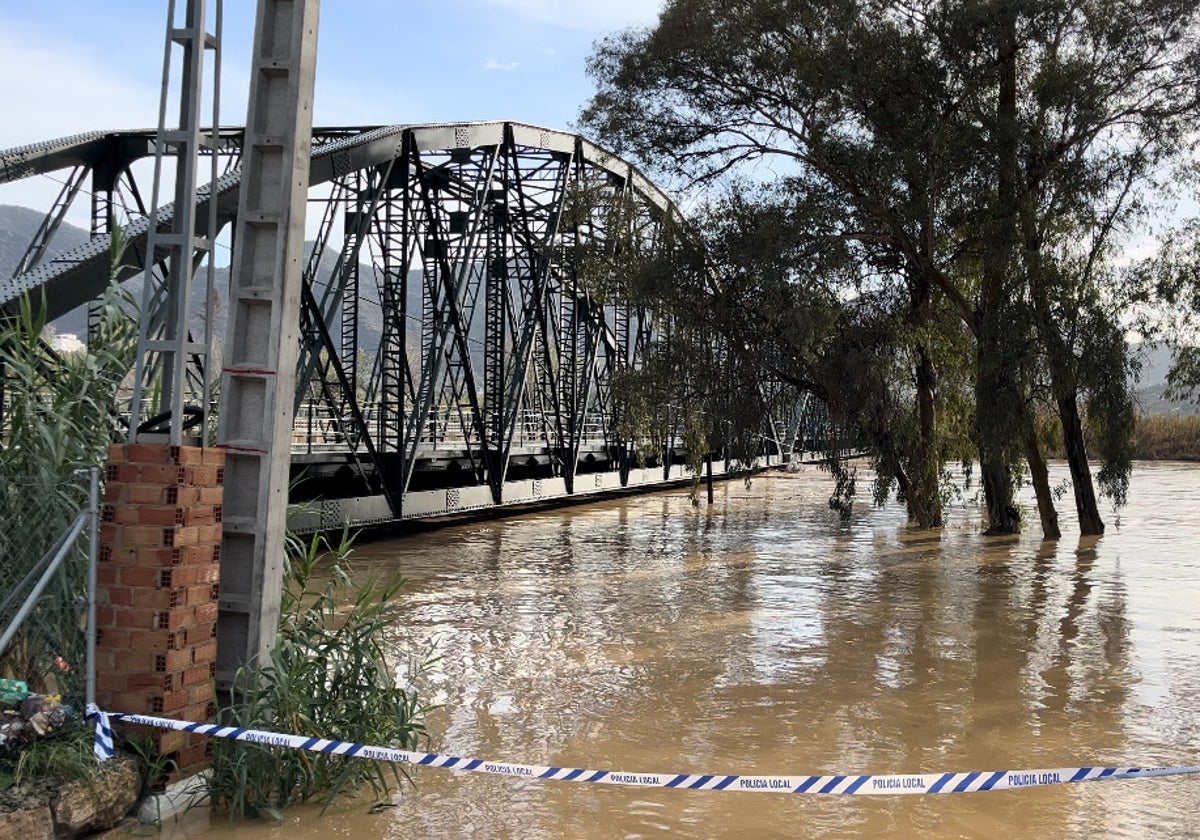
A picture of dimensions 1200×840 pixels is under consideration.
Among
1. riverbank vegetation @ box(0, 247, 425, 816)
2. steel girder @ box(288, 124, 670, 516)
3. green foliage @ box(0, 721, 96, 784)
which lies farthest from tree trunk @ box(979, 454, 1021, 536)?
green foliage @ box(0, 721, 96, 784)

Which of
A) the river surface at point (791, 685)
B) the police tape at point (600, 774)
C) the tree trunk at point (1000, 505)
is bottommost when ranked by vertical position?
the river surface at point (791, 685)

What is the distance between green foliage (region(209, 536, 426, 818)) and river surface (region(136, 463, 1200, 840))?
0.16 meters

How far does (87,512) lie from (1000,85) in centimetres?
2000

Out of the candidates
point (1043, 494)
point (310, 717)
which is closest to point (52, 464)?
point (310, 717)

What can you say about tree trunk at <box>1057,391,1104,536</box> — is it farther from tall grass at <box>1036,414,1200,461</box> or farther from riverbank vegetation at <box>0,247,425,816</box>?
tall grass at <box>1036,414,1200,461</box>

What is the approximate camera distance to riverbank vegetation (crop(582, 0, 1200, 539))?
20.1 metres

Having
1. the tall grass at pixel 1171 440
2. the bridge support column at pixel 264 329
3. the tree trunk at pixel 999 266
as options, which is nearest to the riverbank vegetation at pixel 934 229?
the tree trunk at pixel 999 266

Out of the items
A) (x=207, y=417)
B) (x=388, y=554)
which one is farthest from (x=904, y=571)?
(x=207, y=417)

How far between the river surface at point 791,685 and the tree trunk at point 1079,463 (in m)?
3.56

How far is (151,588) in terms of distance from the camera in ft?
17.3

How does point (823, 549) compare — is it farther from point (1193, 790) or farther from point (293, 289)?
point (293, 289)

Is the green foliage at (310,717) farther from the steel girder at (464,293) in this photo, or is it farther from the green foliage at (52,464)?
the steel girder at (464,293)

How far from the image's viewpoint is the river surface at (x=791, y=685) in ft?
18.7

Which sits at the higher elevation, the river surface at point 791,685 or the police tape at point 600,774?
the police tape at point 600,774
